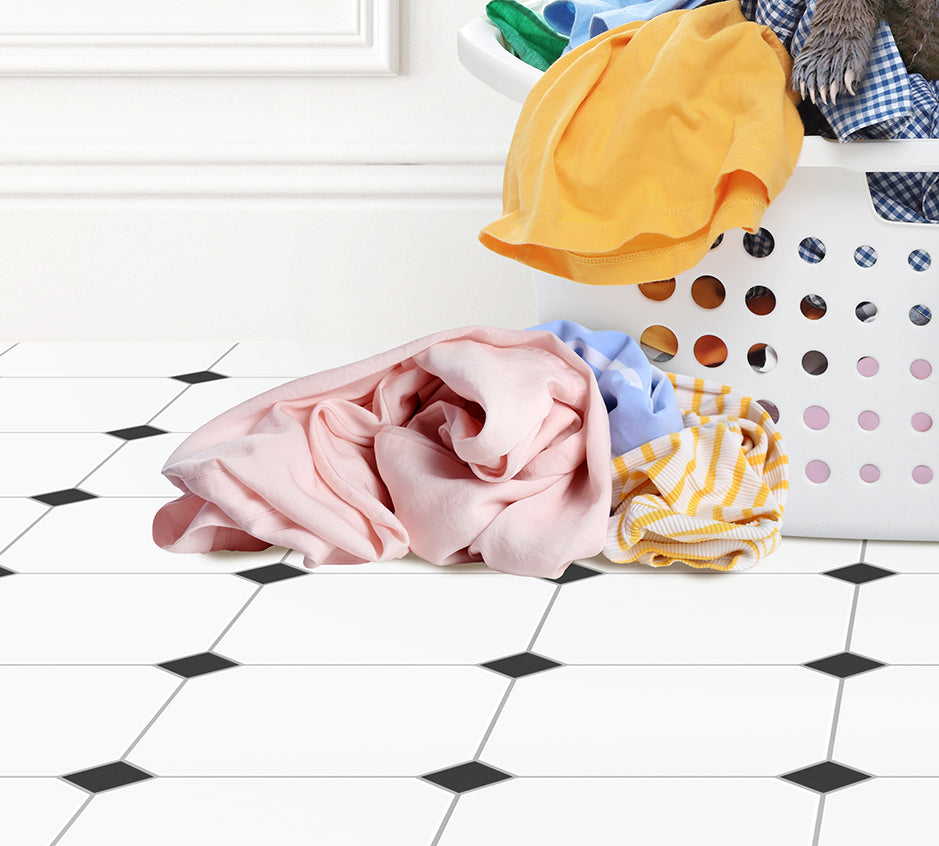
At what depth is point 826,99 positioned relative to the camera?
1312 mm

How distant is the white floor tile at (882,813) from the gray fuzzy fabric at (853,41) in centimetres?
66

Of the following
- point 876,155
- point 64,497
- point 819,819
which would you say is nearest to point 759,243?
point 876,155

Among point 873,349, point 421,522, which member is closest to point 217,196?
point 421,522

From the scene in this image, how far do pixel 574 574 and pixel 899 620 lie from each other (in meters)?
0.33

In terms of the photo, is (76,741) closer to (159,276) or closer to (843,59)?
(843,59)

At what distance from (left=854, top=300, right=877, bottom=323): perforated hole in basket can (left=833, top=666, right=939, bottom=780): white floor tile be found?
0.41m

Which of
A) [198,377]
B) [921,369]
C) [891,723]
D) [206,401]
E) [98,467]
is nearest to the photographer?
[891,723]

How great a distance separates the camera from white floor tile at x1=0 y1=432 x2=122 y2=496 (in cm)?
169

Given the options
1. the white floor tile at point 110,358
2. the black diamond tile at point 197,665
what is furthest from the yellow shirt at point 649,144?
the white floor tile at point 110,358

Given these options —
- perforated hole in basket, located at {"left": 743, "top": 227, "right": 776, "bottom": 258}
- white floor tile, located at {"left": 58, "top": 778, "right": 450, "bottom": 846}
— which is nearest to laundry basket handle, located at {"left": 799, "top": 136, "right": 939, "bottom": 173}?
perforated hole in basket, located at {"left": 743, "top": 227, "right": 776, "bottom": 258}

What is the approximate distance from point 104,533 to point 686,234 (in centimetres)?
74

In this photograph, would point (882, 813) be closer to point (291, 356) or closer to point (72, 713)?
point (72, 713)

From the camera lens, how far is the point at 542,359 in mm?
1495

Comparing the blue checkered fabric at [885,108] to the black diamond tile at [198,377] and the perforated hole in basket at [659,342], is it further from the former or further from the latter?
the black diamond tile at [198,377]
